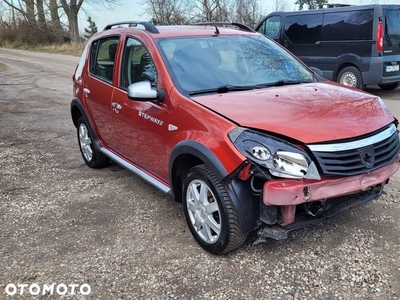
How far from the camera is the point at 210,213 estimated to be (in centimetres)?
326

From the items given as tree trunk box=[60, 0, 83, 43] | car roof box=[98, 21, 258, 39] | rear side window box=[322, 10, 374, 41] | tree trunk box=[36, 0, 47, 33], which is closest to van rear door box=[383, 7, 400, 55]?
rear side window box=[322, 10, 374, 41]

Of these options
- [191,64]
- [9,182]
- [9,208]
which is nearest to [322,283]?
[191,64]

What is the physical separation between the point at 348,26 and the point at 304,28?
4.29 feet

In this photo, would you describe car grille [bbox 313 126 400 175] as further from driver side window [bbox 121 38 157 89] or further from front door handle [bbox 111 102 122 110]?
front door handle [bbox 111 102 122 110]

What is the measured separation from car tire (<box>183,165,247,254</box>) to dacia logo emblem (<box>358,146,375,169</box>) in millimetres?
967

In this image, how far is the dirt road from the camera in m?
2.96

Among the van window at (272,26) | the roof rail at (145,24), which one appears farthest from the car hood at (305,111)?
the van window at (272,26)

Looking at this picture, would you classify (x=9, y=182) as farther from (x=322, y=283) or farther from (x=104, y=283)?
(x=322, y=283)

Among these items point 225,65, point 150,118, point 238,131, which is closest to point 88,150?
point 150,118

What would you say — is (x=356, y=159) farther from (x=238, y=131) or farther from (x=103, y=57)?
(x=103, y=57)

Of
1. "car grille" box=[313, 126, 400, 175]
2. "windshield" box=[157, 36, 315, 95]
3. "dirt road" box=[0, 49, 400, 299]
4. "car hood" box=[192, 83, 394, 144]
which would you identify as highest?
"windshield" box=[157, 36, 315, 95]

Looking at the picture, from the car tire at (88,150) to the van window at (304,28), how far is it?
700 cm

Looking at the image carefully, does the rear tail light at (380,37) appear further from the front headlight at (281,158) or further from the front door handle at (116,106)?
the front headlight at (281,158)

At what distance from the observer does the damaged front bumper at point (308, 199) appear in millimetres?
2781
